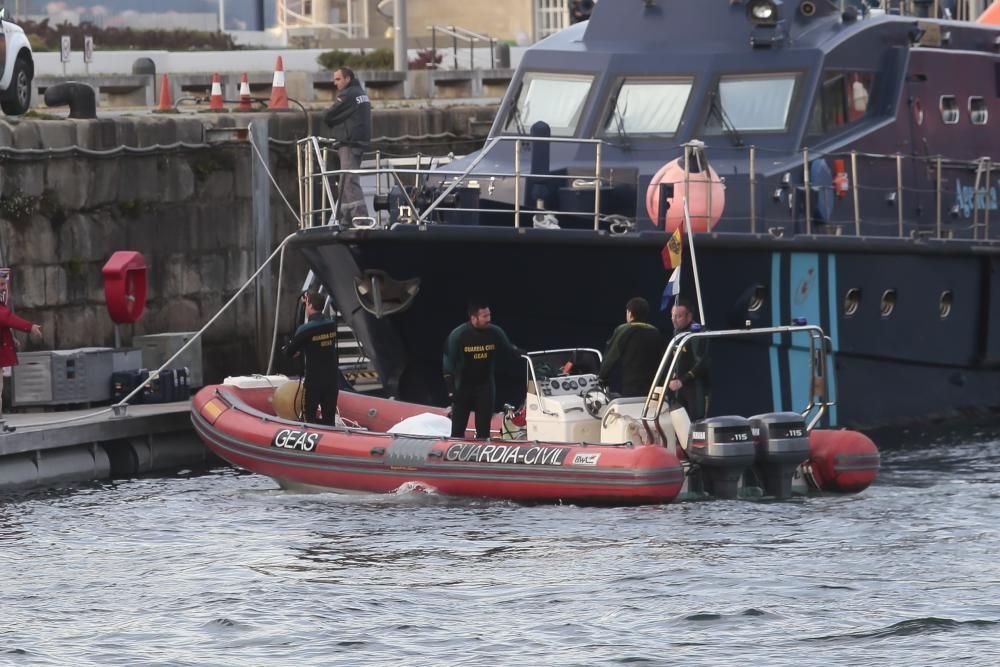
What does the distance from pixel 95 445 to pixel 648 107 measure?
5422mm

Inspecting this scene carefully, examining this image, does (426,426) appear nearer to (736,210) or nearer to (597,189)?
(597,189)

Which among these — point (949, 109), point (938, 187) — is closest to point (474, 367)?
point (938, 187)

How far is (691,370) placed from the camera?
1580 cm

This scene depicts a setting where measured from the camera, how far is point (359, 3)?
47.2m

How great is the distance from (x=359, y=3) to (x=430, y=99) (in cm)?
2006

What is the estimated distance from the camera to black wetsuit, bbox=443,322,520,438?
1602 centimetres

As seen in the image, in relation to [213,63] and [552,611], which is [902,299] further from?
[213,63]

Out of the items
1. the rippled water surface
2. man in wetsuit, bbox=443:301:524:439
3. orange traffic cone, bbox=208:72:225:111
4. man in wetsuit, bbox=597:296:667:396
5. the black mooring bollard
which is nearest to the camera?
the rippled water surface

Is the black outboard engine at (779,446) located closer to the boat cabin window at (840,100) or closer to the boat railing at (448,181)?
the boat railing at (448,181)

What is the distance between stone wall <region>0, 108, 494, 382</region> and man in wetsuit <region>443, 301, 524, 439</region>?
4756 mm

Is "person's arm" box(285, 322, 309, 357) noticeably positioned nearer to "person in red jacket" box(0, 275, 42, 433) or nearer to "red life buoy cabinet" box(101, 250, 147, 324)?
"person in red jacket" box(0, 275, 42, 433)

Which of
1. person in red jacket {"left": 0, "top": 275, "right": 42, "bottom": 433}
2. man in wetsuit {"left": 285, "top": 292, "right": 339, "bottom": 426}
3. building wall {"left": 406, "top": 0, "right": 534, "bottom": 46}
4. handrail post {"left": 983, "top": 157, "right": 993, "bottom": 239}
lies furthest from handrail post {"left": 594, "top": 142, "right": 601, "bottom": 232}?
building wall {"left": 406, "top": 0, "right": 534, "bottom": 46}

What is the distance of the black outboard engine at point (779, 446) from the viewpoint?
15086 mm

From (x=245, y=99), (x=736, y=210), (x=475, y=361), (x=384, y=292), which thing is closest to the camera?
(x=475, y=361)
